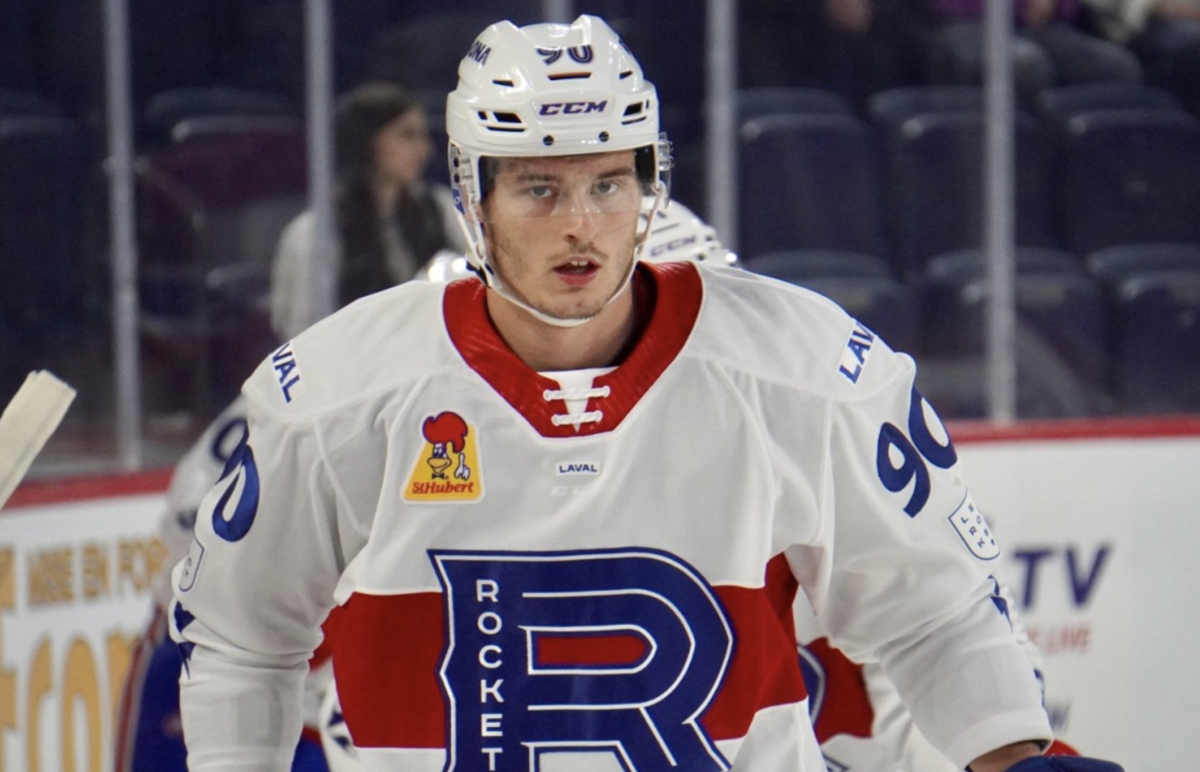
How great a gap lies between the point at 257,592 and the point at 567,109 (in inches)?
20.0

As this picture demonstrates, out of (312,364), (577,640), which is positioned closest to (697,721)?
(577,640)

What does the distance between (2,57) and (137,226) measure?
0.40 metres

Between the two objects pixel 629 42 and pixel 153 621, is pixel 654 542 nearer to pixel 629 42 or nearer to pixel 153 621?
pixel 153 621

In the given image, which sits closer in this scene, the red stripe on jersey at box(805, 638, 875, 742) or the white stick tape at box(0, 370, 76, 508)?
the white stick tape at box(0, 370, 76, 508)

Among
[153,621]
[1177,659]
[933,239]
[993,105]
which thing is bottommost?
[1177,659]

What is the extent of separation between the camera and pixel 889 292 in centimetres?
443

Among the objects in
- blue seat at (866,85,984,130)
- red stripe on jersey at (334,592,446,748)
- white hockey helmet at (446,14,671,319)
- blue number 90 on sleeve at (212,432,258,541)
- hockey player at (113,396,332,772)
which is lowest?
hockey player at (113,396,332,772)

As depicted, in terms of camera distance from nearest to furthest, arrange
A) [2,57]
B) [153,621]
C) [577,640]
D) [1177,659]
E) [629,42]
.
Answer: [577,640] → [153,621] → [2,57] → [1177,659] → [629,42]

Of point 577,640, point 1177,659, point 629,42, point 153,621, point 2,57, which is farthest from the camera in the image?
point 629,42

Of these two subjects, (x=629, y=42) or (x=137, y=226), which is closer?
(x=137, y=226)

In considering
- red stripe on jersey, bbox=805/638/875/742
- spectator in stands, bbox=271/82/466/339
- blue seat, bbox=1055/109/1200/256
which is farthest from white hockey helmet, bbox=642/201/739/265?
blue seat, bbox=1055/109/1200/256

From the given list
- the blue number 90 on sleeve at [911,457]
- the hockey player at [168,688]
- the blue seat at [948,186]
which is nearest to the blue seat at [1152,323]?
the blue seat at [948,186]

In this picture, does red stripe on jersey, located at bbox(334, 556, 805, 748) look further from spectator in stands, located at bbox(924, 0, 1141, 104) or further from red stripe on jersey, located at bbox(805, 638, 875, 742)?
spectator in stands, located at bbox(924, 0, 1141, 104)

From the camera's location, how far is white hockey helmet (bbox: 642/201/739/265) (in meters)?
2.77
